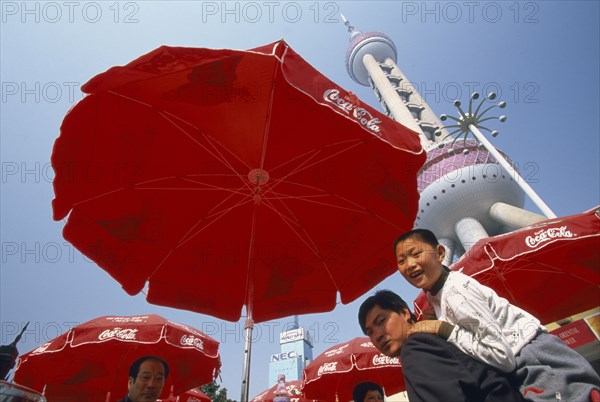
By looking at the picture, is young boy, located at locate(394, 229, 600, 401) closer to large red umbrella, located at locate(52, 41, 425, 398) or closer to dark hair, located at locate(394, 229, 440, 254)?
dark hair, located at locate(394, 229, 440, 254)

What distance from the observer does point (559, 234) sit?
612cm

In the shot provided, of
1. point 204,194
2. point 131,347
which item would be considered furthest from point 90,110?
point 131,347

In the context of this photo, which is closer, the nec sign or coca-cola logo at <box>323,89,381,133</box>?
coca-cola logo at <box>323,89,381,133</box>

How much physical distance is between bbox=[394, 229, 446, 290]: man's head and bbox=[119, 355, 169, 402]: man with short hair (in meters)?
2.79

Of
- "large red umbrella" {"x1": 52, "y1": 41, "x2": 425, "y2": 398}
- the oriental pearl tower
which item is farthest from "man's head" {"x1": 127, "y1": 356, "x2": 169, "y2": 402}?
the oriental pearl tower

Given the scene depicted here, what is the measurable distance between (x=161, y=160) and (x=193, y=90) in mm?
1064

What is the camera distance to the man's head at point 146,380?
363 cm

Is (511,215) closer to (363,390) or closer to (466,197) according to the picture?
(466,197)

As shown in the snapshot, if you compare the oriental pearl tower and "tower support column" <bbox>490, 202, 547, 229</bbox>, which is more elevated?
the oriental pearl tower

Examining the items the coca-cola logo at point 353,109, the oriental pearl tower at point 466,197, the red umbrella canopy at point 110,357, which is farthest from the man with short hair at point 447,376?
the oriental pearl tower at point 466,197

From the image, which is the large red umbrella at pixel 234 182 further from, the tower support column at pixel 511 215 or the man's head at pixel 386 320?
the tower support column at pixel 511 215

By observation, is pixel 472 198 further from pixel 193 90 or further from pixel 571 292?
pixel 193 90

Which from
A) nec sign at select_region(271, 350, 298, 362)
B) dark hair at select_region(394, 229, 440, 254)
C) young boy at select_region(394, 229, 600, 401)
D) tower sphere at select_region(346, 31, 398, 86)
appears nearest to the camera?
young boy at select_region(394, 229, 600, 401)

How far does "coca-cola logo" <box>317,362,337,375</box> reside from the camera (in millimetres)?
7673
